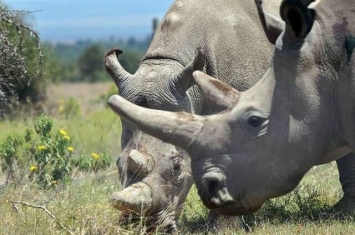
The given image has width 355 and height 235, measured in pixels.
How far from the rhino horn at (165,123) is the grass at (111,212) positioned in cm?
134

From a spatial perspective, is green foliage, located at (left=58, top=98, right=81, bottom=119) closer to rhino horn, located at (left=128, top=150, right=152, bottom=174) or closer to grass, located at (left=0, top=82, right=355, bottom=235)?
grass, located at (left=0, top=82, right=355, bottom=235)

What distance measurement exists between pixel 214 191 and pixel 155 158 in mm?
1886

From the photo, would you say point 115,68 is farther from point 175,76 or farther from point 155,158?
point 155,158

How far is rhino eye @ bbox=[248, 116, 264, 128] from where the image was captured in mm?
6898

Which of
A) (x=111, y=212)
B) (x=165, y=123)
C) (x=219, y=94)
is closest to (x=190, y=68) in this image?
(x=111, y=212)

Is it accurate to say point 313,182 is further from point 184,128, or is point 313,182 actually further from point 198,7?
point 184,128

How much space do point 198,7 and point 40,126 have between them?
2257 mm

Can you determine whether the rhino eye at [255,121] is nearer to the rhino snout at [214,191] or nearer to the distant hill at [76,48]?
the rhino snout at [214,191]

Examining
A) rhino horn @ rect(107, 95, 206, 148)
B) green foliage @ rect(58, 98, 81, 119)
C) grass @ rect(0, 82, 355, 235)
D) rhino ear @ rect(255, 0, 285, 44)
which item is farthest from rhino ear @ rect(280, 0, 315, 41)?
green foliage @ rect(58, 98, 81, 119)

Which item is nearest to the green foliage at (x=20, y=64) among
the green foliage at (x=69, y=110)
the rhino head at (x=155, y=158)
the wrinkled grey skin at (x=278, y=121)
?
the green foliage at (x=69, y=110)

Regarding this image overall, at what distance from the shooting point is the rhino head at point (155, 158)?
27.9ft

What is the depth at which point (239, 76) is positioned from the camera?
31.7ft

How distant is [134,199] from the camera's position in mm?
8352

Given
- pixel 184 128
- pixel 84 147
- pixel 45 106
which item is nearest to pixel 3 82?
pixel 84 147
